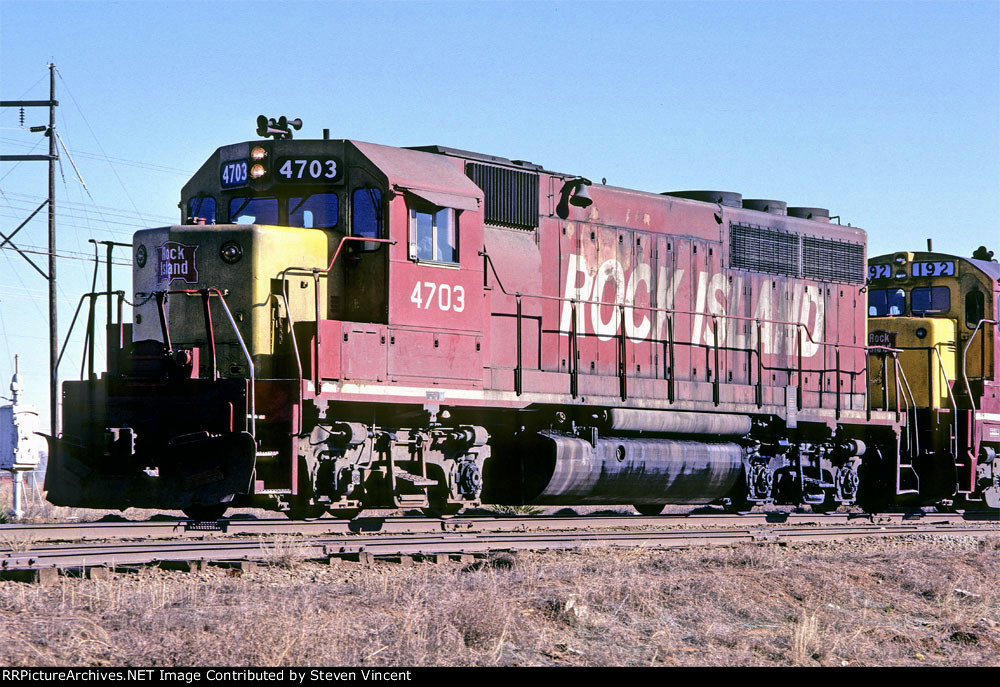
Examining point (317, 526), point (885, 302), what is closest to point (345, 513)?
point (317, 526)

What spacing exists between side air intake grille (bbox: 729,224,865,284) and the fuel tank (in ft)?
8.47

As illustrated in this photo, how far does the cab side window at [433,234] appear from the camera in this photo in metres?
11.7

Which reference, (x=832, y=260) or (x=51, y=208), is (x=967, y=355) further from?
(x=51, y=208)

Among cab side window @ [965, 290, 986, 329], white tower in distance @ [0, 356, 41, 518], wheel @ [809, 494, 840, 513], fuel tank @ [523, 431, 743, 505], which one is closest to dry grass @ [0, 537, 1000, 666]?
fuel tank @ [523, 431, 743, 505]

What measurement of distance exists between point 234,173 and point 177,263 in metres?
1.06

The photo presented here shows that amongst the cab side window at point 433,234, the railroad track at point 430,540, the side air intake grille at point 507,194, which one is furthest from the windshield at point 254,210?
the railroad track at point 430,540

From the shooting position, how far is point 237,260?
36.9ft

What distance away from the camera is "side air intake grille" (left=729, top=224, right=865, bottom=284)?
→ 52.4 feet

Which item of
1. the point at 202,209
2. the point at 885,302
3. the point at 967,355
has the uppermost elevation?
the point at 202,209

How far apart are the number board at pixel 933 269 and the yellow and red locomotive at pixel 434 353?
401 cm

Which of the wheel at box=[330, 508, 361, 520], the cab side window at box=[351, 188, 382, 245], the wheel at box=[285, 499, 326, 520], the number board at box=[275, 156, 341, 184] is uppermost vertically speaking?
the number board at box=[275, 156, 341, 184]

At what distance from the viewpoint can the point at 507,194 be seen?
43.6 ft

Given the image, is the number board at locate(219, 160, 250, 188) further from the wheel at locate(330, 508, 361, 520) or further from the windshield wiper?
the wheel at locate(330, 508, 361, 520)
